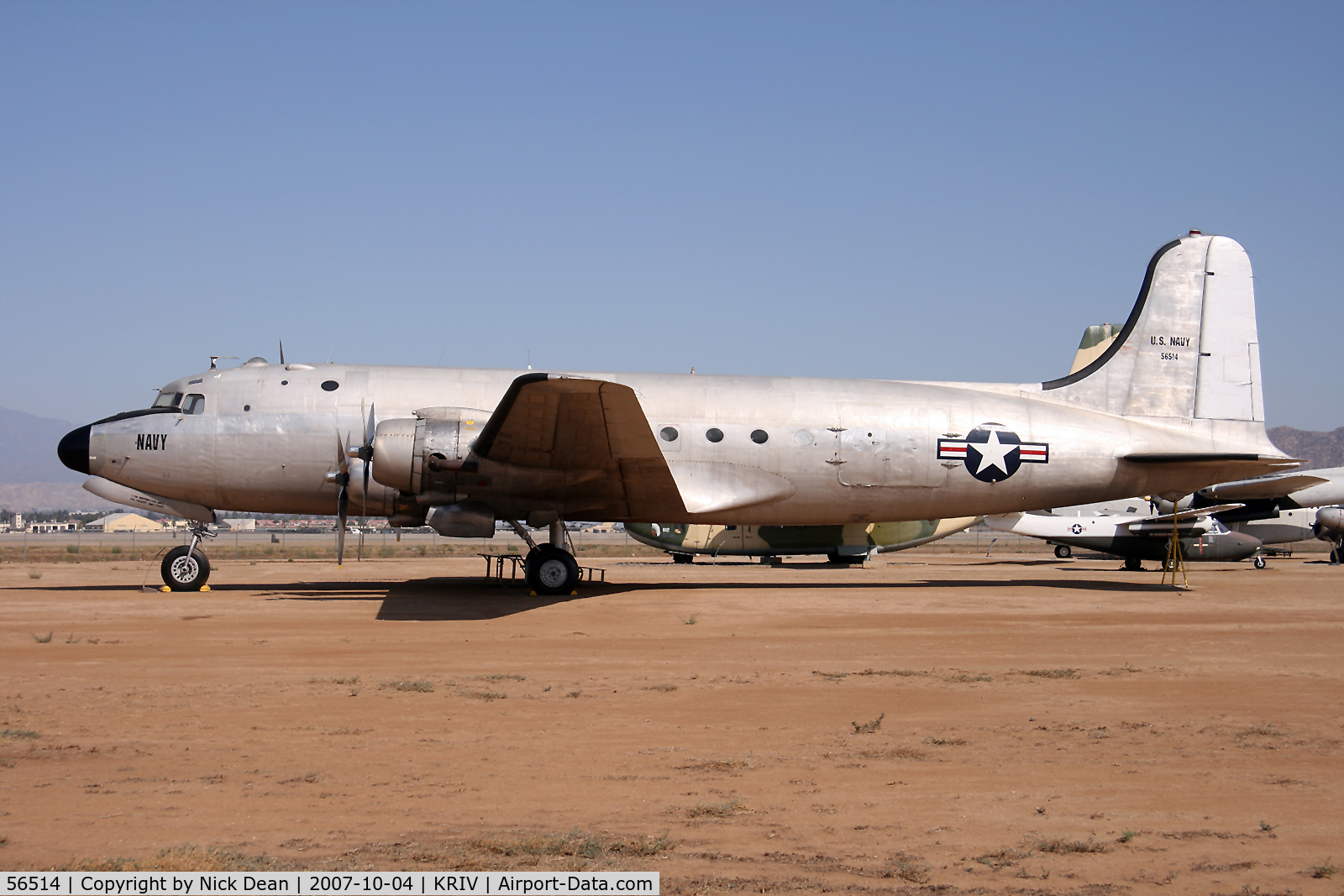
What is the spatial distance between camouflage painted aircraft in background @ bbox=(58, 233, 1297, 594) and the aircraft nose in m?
0.04

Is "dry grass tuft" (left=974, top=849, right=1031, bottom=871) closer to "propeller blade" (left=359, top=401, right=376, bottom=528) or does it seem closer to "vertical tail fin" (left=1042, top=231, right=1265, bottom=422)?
"propeller blade" (left=359, top=401, right=376, bottom=528)

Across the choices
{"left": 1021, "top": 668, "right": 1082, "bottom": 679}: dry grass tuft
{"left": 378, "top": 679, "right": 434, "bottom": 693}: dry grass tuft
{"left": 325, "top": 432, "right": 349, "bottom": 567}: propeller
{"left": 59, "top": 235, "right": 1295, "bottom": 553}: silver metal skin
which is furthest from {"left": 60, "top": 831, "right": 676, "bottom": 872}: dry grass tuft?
{"left": 325, "top": 432, "right": 349, "bottom": 567}: propeller

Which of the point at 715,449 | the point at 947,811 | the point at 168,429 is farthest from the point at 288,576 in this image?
the point at 947,811

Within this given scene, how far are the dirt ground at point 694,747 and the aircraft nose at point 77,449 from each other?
3792 millimetres

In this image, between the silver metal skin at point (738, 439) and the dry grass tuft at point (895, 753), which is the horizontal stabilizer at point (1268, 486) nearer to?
the silver metal skin at point (738, 439)

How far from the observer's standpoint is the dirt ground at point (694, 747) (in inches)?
178

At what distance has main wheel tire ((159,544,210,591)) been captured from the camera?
17.7 meters

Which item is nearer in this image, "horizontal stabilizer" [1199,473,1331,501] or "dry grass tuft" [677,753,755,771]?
"dry grass tuft" [677,753,755,771]

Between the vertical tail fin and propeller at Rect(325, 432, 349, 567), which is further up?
the vertical tail fin

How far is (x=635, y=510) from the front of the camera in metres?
17.6

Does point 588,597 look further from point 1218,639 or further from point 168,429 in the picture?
point 1218,639

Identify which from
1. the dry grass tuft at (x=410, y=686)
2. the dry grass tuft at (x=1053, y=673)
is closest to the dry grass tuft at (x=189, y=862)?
the dry grass tuft at (x=410, y=686)

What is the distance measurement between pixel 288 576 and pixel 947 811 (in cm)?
2123

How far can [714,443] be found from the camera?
A: 701 inches
